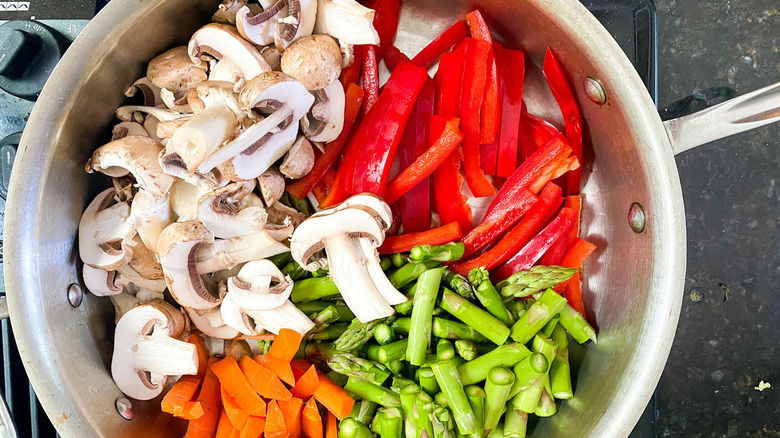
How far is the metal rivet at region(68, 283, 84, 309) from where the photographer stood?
1.69m

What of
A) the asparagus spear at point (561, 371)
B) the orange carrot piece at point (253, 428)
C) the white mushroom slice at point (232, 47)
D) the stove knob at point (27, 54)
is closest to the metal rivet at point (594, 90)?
the asparagus spear at point (561, 371)

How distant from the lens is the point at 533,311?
5.32 feet

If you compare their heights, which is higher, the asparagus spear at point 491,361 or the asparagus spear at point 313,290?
the asparagus spear at point 313,290

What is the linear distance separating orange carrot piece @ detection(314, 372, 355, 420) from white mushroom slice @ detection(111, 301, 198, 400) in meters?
0.40

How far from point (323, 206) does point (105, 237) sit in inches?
26.7

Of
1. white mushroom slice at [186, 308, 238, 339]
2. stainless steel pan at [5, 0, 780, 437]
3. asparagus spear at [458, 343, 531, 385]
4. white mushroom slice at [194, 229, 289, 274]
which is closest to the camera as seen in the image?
stainless steel pan at [5, 0, 780, 437]

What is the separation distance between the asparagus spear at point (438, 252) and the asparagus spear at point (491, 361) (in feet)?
1.02

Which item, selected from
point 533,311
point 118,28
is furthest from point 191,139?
point 533,311

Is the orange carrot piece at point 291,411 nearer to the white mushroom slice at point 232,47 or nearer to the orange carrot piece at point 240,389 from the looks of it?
the orange carrot piece at point 240,389

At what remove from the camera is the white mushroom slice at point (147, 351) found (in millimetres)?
1701

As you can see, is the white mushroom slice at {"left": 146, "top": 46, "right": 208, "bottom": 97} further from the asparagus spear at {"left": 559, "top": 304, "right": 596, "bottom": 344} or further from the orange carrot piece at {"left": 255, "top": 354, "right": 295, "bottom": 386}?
the asparagus spear at {"left": 559, "top": 304, "right": 596, "bottom": 344}

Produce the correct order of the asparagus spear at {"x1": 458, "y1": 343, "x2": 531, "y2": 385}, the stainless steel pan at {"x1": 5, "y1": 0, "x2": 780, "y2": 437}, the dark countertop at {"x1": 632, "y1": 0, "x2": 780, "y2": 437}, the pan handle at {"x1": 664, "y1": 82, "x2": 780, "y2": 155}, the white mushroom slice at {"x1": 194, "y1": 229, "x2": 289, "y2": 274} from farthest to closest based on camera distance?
the dark countertop at {"x1": 632, "y1": 0, "x2": 780, "y2": 437} → the white mushroom slice at {"x1": 194, "y1": 229, "x2": 289, "y2": 274} → the asparagus spear at {"x1": 458, "y1": 343, "x2": 531, "y2": 385} → the stainless steel pan at {"x1": 5, "y1": 0, "x2": 780, "y2": 437} → the pan handle at {"x1": 664, "y1": 82, "x2": 780, "y2": 155}

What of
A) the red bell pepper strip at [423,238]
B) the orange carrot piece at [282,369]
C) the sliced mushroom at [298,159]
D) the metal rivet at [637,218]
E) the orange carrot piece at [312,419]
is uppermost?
the sliced mushroom at [298,159]

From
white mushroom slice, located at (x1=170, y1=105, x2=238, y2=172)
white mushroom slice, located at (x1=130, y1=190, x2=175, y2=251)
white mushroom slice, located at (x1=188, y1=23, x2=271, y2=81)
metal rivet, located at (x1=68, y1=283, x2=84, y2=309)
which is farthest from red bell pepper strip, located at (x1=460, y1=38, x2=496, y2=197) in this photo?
metal rivet, located at (x1=68, y1=283, x2=84, y2=309)
